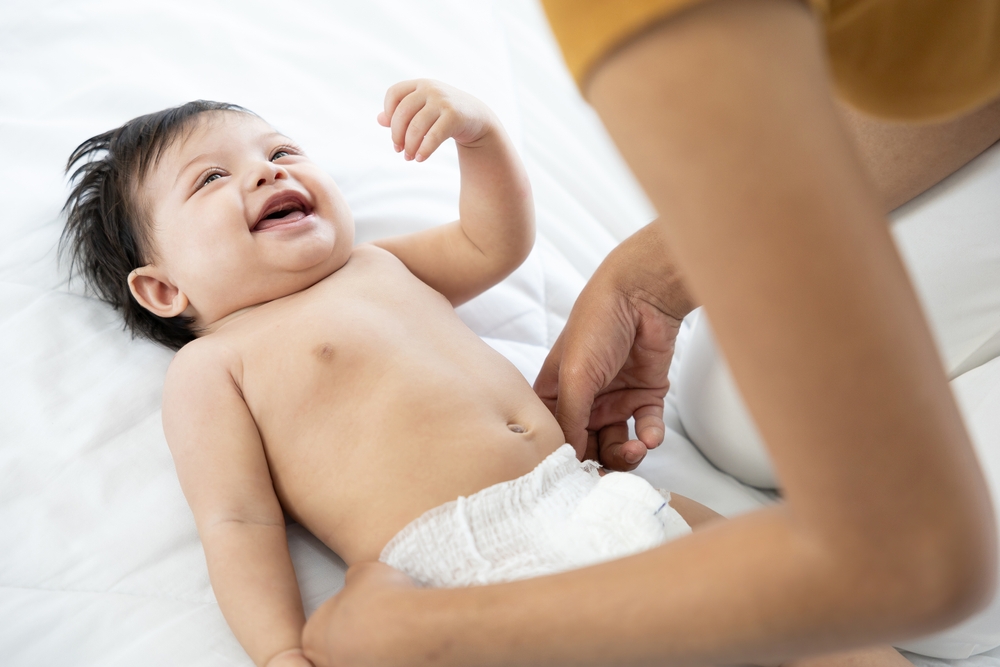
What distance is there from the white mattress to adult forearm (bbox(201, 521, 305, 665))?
0.06m

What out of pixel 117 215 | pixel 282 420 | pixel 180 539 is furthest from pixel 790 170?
pixel 117 215

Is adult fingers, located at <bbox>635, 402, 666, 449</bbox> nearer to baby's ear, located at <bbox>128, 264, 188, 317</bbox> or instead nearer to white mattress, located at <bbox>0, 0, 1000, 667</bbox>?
white mattress, located at <bbox>0, 0, 1000, 667</bbox>

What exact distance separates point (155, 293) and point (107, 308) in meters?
0.09

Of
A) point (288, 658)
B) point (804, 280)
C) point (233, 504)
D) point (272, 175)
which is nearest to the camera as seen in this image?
point (804, 280)

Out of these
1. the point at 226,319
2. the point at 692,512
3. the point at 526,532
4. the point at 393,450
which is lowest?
the point at 692,512

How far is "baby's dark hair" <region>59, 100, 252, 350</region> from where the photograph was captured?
107 cm

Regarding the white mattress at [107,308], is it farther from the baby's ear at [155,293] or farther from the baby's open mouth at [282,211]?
the baby's open mouth at [282,211]

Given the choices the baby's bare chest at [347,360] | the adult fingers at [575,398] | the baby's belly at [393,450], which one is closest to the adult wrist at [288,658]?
the baby's belly at [393,450]

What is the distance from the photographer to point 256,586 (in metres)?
0.75

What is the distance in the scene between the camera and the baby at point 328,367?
743mm

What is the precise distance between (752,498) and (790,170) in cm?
90

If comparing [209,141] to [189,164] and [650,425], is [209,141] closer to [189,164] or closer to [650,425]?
[189,164]

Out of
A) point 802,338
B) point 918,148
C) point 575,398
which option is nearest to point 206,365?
point 575,398

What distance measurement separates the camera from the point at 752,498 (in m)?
1.11
